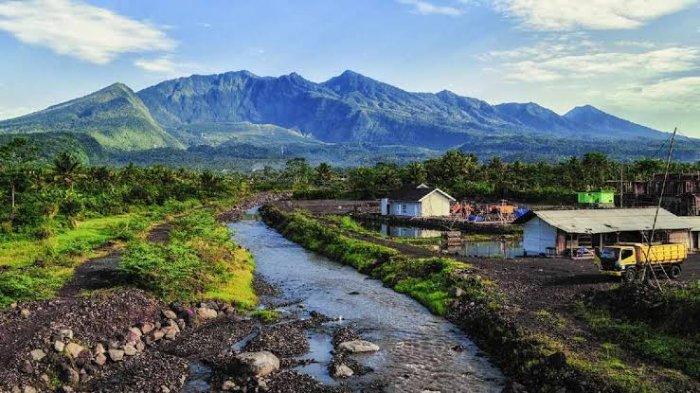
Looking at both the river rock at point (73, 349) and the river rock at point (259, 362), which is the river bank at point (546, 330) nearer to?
the river rock at point (259, 362)

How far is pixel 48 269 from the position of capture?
34.9 m

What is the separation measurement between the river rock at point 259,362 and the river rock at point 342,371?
2380mm

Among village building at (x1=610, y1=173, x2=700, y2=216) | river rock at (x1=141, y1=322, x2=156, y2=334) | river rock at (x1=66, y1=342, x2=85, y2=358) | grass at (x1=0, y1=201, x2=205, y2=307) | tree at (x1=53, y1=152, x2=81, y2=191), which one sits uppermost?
tree at (x1=53, y1=152, x2=81, y2=191)

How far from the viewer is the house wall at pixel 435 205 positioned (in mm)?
84875

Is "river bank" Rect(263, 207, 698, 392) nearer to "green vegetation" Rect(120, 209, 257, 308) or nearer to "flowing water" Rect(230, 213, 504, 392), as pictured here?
"flowing water" Rect(230, 213, 504, 392)

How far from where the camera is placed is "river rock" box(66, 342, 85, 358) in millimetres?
22500

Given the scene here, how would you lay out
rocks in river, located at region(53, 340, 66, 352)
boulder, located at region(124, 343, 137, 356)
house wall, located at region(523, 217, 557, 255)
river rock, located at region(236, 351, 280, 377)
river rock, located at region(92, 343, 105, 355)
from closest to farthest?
rocks in river, located at region(53, 340, 66, 352), river rock, located at region(236, 351, 280, 377), river rock, located at region(92, 343, 105, 355), boulder, located at region(124, 343, 137, 356), house wall, located at region(523, 217, 557, 255)

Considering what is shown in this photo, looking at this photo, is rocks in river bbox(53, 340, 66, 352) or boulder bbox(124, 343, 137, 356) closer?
rocks in river bbox(53, 340, 66, 352)

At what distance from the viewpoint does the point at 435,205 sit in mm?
85812

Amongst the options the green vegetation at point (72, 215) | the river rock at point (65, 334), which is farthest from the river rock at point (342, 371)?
the green vegetation at point (72, 215)

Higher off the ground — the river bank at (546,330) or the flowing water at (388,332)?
the river bank at (546,330)

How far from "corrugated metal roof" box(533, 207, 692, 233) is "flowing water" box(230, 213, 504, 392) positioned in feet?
52.6

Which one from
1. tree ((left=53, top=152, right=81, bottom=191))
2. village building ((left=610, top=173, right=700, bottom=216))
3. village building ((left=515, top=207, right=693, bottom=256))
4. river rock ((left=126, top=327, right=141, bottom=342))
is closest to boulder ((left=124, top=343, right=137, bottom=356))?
river rock ((left=126, top=327, right=141, bottom=342))

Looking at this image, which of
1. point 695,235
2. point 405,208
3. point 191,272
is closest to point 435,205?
point 405,208
